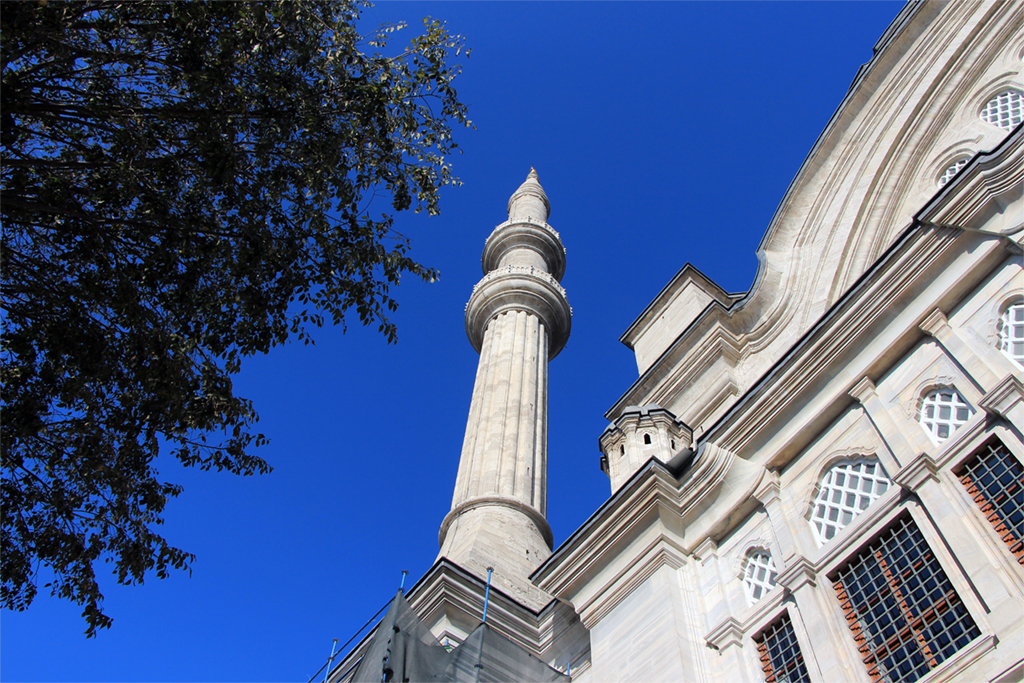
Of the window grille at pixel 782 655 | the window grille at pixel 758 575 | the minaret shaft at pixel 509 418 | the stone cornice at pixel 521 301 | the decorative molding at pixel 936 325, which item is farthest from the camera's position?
the stone cornice at pixel 521 301

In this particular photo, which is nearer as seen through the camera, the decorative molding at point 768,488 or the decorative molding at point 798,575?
the decorative molding at point 798,575

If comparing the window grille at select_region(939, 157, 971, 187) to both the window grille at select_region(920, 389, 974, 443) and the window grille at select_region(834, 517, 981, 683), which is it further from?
the window grille at select_region(834, 517, 981, 683)

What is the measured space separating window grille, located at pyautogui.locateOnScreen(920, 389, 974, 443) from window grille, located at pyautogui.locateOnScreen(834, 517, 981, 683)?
2.49ft

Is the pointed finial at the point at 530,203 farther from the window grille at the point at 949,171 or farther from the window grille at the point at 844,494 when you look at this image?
the window grille at the point at 844,494

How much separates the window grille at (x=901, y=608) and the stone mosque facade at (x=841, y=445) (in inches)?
0.6

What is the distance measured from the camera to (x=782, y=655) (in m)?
6.93

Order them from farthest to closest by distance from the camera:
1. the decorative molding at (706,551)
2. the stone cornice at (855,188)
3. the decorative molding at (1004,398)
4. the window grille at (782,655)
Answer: the stone cornice at (855,188), the decorative molding at (706,551), the window grille at (782,655), the decorative molding at (1004,398)

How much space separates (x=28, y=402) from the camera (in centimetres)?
702

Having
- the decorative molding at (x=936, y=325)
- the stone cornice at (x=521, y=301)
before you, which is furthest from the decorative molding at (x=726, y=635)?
the stone cornice at (x=521, y=301)

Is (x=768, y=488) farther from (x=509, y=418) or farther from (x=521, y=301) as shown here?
(x=521, y=301)

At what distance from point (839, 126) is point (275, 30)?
360 inches

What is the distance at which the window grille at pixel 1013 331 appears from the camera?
21.4ft

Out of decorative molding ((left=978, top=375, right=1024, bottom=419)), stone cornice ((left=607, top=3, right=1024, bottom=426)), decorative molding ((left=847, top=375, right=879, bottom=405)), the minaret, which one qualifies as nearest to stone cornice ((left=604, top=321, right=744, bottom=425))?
stone cornice ((left=607, top=3, right=1024, bottom=426))

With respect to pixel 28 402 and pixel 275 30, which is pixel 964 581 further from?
pixel 28 402
